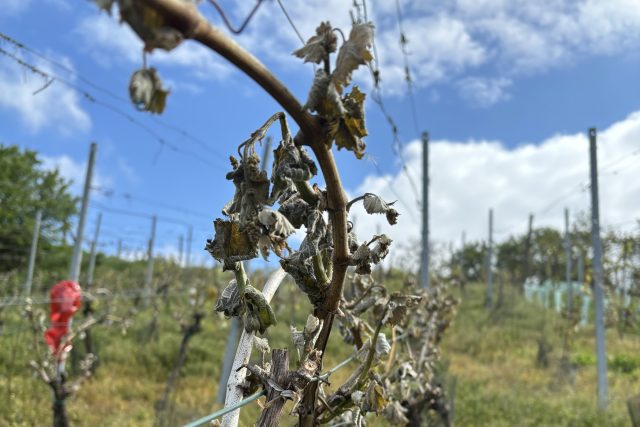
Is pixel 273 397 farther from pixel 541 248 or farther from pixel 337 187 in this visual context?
pixel 541 248

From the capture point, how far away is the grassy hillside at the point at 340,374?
905cm

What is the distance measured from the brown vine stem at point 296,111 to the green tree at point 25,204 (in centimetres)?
2974

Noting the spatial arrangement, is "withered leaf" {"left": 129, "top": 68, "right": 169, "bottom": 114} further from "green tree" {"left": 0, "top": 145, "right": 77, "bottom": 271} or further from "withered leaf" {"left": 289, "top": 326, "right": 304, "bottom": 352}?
"green tree" {"left": 0, "top": 145, "right": 77, "bottom": 271}

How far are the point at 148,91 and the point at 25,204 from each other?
3518 centimetres

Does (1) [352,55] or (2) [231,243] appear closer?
(1) [352,55]

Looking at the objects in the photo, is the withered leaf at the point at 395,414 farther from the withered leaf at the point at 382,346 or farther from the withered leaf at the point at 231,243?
the withered leaf at the point at 231,243

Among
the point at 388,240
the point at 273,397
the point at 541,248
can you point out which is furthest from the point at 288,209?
the point at 541,248

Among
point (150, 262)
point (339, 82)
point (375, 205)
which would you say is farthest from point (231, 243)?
point (150, 262)

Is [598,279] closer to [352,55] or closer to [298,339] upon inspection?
[298,339]

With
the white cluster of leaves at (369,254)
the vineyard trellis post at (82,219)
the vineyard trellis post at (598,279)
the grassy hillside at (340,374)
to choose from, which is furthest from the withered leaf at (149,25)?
the vineyard trellis post at (598,279)

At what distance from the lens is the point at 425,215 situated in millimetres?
9852

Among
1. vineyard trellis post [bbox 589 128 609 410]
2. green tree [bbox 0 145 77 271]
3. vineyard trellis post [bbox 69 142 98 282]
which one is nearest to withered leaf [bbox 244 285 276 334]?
vineyard trellis post [bbox 69 142 98 282]

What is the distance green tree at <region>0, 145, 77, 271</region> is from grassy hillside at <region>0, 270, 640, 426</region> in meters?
13.8

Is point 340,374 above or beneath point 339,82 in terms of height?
beneath
